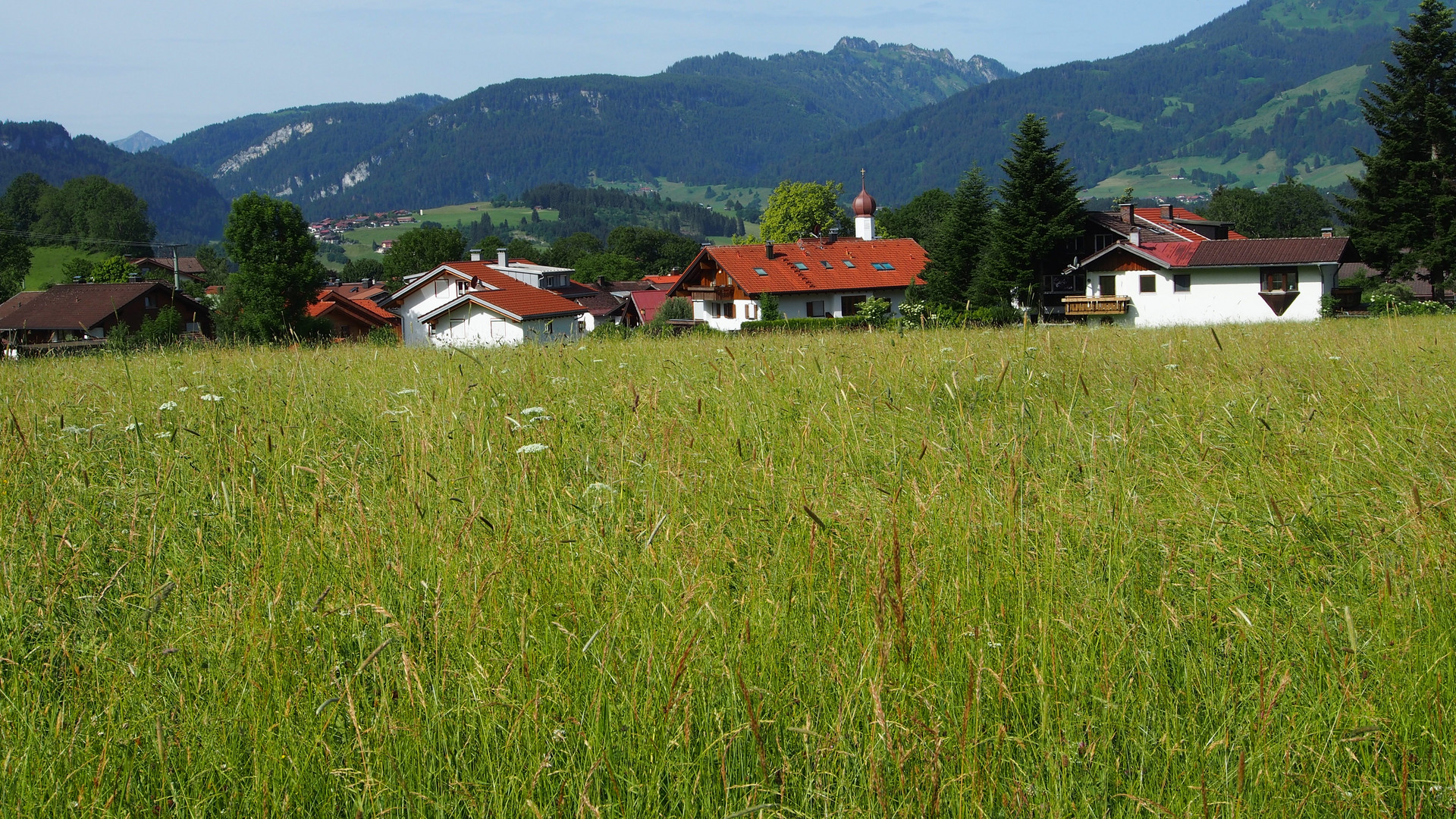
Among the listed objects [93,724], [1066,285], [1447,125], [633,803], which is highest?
[1447,125]

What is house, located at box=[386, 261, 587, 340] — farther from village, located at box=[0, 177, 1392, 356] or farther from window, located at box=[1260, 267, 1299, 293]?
window, located at box=[1260, 267, 1299, 293]

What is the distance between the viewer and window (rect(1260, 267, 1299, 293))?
139 ft

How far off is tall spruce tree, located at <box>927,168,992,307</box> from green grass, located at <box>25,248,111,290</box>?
92.1 metres

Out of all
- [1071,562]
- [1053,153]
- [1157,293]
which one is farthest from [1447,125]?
[1071,562]

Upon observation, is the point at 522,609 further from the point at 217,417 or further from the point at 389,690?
the point at 217,417

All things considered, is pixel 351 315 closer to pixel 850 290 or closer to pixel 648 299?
pixel 850 290

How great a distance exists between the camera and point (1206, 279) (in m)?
44.6

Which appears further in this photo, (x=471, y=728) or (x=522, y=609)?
(x=522, y=609)

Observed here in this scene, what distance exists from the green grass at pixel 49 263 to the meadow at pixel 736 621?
370ft

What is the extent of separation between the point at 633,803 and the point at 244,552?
1588 millimetres

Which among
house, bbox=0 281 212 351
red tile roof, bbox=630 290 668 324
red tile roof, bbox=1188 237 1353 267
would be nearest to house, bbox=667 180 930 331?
red tile roof, bbox=630 290 668 324

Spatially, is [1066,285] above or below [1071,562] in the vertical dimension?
above

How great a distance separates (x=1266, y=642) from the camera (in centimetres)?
204

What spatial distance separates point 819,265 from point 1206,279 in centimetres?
2426
